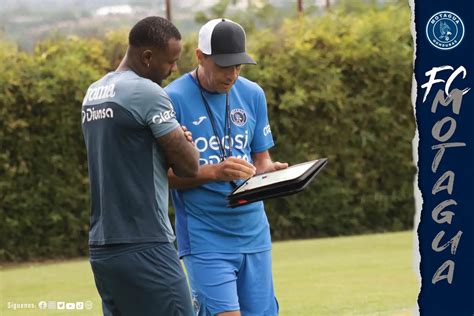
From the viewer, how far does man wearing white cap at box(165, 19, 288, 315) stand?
6.28 metres

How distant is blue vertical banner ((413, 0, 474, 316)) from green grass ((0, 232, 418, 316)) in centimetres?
340

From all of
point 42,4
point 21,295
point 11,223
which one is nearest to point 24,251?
point 11,223

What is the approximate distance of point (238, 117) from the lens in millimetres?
6410

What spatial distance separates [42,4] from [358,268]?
7.09 m

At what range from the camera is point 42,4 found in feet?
56.8

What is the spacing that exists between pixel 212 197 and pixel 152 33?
50.4 inches

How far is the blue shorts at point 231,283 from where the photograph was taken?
6266 millimetres

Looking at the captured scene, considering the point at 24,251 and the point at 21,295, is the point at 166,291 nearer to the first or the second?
the point at 21,295

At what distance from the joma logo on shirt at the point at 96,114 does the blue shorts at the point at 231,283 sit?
1.36 m

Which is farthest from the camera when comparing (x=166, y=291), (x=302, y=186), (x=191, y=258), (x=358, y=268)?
(x=358, y=268)

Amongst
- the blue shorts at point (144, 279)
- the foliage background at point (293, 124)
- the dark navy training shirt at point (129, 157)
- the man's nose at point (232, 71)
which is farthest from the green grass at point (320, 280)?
the dark navy training shirt at point (129, 157)

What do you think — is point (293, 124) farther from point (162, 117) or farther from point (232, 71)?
point (162, 117)

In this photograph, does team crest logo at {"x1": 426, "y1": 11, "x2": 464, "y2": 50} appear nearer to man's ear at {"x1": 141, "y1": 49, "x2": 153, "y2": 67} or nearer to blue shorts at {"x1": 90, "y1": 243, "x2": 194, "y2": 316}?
man's ear at {"x1": 141, "y1": 49, "x2": 153, "y2": 67}

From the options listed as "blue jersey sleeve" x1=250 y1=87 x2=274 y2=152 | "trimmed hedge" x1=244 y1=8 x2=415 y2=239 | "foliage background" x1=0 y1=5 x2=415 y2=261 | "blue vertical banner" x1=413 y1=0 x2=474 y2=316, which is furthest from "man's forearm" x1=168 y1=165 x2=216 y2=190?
"trimmed hedge" x1=244 y1=8 x2=415 y2=239
